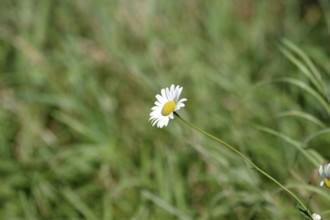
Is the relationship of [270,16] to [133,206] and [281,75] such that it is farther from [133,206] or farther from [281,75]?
[133,206]

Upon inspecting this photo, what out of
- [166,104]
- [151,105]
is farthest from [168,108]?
[151,105]

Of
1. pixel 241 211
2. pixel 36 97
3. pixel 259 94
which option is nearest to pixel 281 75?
pixel 259 94

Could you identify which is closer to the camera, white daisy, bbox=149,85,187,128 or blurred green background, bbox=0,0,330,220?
white daisy, bbox=149,85,187,128

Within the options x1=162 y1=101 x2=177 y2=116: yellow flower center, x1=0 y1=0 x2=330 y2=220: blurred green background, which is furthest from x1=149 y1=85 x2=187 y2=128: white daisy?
x1=0 y1=0 x2=330 y2=220: blurred green background

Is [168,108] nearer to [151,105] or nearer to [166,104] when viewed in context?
[166,104]

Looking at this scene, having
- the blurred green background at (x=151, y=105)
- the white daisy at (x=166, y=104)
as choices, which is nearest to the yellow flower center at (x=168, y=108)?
the white daisy at (x=166, y=104)

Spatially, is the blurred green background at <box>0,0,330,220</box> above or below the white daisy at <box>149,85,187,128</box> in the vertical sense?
above

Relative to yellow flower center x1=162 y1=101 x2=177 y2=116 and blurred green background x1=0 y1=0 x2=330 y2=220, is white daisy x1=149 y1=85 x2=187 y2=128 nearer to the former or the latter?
yellow flower center x1=162 y1=101 x2=177 y2=116
